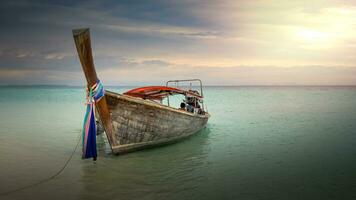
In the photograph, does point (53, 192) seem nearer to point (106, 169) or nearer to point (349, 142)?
point (106, 169)

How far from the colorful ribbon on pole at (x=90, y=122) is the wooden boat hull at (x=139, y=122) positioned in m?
0.46

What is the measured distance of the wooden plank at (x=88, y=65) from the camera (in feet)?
23.3

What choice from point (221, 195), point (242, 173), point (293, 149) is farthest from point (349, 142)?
point (221, 195)

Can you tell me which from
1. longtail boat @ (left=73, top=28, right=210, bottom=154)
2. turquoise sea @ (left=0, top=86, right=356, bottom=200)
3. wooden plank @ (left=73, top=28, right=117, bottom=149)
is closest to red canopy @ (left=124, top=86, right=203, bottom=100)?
longtail boat @ (left=73, top=28, right=210, bottom=154)

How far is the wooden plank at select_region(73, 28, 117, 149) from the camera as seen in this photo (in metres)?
7.11

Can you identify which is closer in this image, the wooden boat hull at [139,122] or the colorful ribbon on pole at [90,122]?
the colorful ribbon on pole at [90,122]

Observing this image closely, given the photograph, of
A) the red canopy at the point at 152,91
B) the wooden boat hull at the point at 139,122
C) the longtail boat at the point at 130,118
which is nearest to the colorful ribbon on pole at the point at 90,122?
the longtail boat at the point at 130,118

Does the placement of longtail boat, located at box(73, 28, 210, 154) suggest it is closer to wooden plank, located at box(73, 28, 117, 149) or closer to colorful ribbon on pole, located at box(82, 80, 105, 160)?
wooden plank, located at box(73, 28, 117, 149)

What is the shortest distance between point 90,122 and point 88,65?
1.61m

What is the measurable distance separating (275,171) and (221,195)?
8.57 feet

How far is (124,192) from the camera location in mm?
6469

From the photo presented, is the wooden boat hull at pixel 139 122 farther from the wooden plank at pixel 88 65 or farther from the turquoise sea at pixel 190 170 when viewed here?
the turquoise sea at pixel 190 170

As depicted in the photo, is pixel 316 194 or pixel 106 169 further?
pixel 106 169

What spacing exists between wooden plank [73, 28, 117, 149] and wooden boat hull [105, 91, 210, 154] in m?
0.13
